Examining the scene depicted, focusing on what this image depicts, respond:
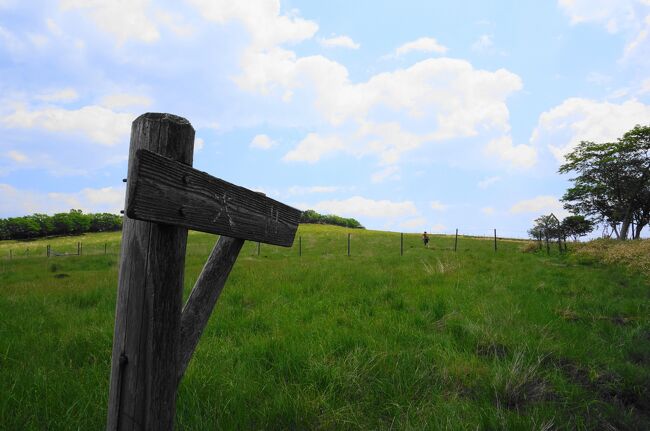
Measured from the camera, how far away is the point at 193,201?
5.72ft

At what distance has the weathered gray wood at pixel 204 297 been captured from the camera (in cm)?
201

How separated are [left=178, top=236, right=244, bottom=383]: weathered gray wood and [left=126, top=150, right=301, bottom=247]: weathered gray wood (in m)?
0.17

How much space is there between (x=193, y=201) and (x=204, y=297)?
2.26 ft

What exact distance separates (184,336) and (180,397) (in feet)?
4.34

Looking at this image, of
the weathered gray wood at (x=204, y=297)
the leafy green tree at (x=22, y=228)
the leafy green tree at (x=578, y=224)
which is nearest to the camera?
the weathered gray wood at (x=204, y=297)

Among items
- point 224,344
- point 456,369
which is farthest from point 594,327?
point 224,344

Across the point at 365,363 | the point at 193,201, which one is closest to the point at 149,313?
the point at 193,201

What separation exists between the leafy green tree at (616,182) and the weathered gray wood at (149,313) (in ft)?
139

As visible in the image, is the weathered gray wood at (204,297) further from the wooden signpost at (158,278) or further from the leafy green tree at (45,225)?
the leafy green tree at (45,225)

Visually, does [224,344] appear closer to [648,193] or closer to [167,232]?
[167,232]

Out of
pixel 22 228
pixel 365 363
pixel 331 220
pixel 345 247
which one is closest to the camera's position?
pixel 365 363

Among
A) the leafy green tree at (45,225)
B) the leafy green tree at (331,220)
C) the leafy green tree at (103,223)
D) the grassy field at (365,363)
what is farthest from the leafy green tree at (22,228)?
the grassy field at (365,363)

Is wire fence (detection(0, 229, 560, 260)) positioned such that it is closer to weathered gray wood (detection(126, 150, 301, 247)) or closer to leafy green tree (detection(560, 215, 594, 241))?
leafy green tree (detection(560, 215, 594, 241))

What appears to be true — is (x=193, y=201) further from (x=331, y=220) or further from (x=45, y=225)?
(x=331, y=220)
